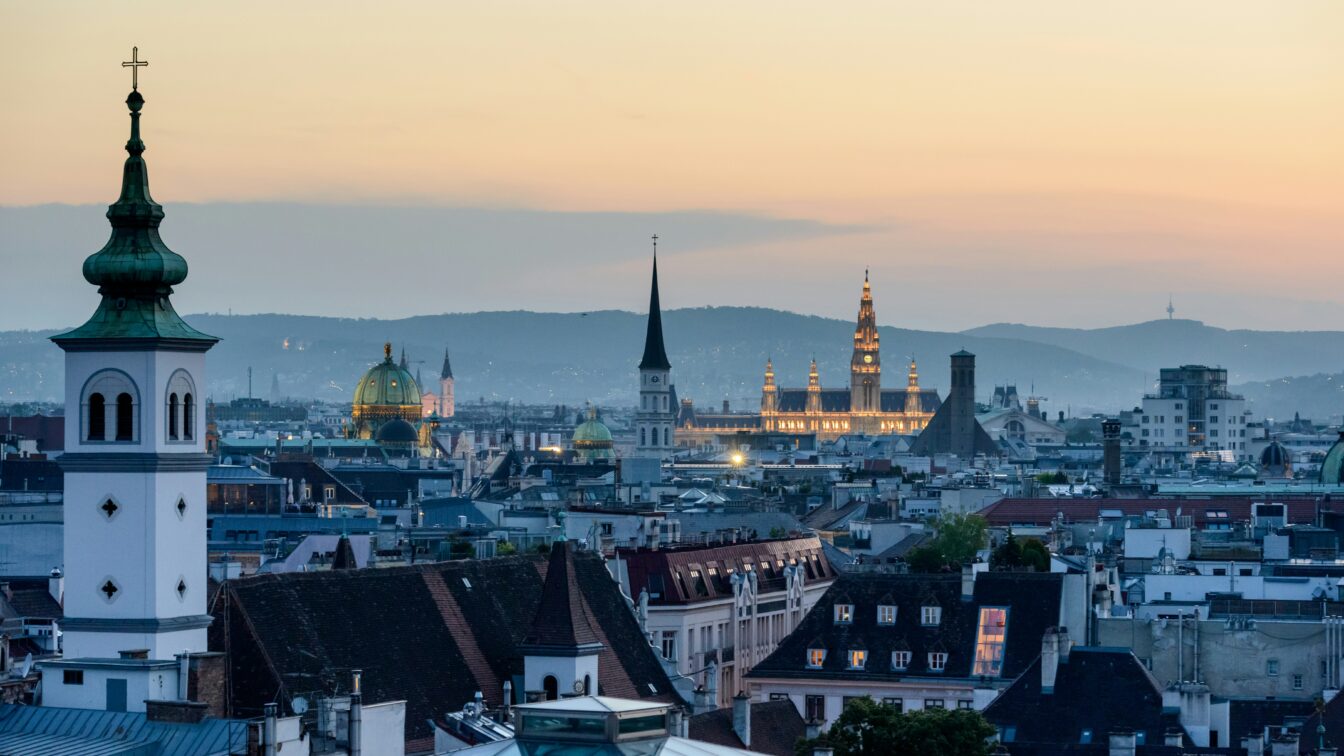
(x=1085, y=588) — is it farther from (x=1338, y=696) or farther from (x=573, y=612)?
(x=573, y=612)

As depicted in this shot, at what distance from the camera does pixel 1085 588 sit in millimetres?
85562

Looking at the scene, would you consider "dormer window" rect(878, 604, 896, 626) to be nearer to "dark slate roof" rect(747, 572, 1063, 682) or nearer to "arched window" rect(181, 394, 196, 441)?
"dark slate roof" rect(747, 572, 1063, 682)

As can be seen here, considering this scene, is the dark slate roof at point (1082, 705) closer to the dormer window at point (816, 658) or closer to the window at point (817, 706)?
the window at point (817, 706)

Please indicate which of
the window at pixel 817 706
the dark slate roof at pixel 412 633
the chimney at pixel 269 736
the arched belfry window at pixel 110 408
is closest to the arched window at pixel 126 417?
the arched belfry window at pixel 110 408

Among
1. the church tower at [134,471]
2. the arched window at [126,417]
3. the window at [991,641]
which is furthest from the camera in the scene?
the window at [991,641]

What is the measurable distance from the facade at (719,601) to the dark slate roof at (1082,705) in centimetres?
2058

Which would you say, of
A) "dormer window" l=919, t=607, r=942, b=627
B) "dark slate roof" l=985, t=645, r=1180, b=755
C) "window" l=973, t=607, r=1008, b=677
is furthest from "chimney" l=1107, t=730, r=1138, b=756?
"dormer window" l=919, t=607, r=942, b=627

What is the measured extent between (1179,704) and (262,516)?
81676 millimetres

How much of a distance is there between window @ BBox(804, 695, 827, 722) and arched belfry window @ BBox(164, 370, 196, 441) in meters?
25.1

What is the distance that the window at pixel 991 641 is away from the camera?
277 feet

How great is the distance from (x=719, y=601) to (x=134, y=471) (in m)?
45.2

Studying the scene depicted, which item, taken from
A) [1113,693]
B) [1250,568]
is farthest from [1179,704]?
[1250,568]

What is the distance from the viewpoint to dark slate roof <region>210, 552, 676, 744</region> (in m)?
59.9

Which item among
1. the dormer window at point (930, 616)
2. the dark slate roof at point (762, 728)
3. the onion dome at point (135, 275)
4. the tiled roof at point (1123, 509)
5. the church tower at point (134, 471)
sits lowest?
the dark slate roof at point (762, 728)
